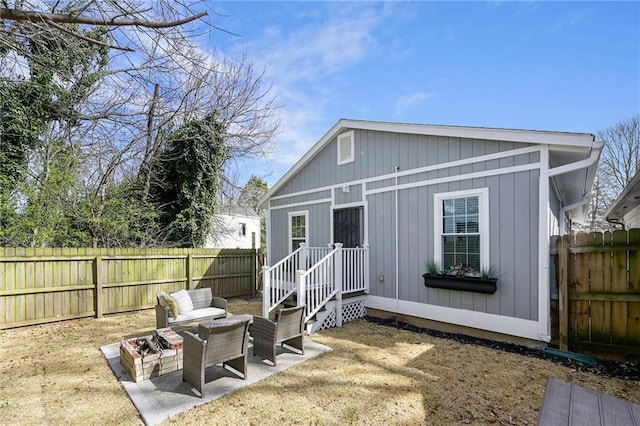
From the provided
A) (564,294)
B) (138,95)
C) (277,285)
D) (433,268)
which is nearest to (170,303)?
(277,285)

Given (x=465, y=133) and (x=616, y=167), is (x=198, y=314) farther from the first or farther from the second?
(x=616, y=167)

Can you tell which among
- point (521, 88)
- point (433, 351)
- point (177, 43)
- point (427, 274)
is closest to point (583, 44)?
point (521, 88)

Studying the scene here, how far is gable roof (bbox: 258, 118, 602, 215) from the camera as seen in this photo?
4.59 metres

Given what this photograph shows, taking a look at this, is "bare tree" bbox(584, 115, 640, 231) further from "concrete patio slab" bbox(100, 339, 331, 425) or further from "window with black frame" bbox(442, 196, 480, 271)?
"concrete patio slab" bbox(100, 339, 331, 425)

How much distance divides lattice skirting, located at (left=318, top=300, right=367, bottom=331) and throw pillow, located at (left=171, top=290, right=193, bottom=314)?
2.47 meters

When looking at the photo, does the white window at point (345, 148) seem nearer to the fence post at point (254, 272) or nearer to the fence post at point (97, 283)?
the fence post at point (254, 272)

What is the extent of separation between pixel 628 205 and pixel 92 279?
42.5 ft

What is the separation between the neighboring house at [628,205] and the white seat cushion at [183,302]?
7703 millimetres

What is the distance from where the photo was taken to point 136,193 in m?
10.3

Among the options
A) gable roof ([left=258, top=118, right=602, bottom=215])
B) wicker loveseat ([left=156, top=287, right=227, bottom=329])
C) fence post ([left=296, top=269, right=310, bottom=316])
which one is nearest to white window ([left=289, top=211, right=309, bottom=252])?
gable roof ([left=258, top=118, right=602, bottom=215])

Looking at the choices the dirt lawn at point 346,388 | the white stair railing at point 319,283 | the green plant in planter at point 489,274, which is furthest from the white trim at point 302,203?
the green plant in planter at point 489,274

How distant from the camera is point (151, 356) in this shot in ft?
12.3

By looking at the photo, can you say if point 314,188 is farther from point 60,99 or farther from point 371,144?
point 60,99

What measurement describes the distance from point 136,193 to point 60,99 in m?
3.23
